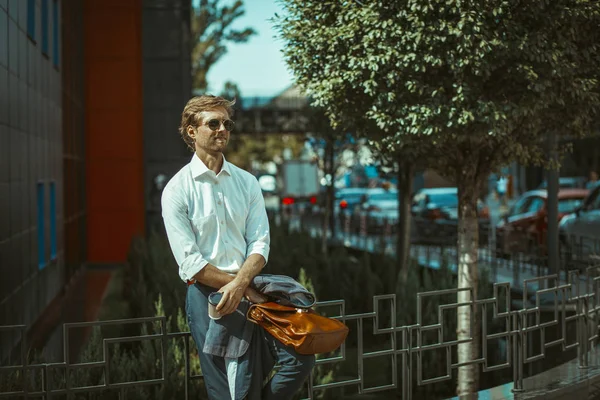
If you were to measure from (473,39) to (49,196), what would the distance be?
9561 mm

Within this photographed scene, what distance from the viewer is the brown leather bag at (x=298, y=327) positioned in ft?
13.3

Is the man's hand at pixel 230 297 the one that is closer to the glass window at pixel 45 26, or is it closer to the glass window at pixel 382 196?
the glass window at pixel 45 26

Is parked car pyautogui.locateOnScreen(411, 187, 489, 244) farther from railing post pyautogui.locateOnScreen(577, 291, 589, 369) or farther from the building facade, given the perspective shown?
railing post pyautogui.locateOnScreen(577, 291, 589, 369)

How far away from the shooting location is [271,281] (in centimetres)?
423

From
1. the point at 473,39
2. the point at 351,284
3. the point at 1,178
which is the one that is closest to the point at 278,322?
the point at 473,39

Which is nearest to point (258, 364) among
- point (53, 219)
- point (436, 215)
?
point (53, 219)

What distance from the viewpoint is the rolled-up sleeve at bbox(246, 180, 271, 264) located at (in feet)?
14.3

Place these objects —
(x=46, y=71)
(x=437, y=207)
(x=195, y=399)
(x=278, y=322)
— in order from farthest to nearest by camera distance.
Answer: (x=437, y=207) → (x=46, y=71) → (x=195, y=399) → (x=278, y=322)

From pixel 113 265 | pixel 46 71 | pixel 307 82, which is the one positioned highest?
pixel 46 71

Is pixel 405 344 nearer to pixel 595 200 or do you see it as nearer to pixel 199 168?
pixel 199 168

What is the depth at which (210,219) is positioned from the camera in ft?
14.0

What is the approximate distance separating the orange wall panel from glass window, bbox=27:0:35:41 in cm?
1060

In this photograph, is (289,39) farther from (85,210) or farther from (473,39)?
(85,210)

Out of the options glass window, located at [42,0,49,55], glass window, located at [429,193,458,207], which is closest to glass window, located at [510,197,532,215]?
glass window, located at [429,193,458,207]
